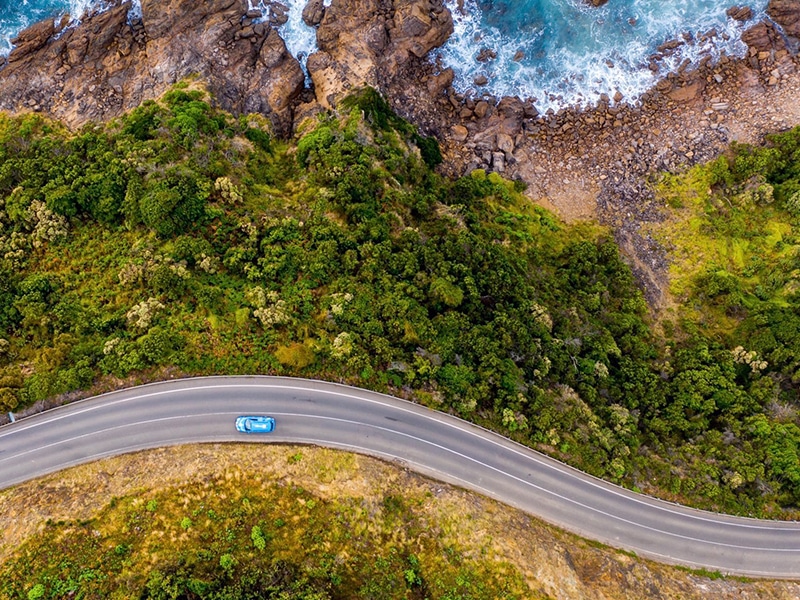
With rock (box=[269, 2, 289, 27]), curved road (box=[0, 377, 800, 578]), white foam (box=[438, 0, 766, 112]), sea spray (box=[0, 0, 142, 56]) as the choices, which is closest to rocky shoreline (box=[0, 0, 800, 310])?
sea spray (box=[0, 0, 142, 56])

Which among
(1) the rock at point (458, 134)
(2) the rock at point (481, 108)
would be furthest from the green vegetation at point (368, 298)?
(2) the rock at point (481, 108)

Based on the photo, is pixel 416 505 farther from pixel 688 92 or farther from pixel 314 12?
pixel 688 92

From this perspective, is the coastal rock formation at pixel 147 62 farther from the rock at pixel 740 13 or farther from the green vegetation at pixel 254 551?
the rock at pixel 740 13

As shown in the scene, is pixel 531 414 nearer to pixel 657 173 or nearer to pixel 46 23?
pixel 657 173

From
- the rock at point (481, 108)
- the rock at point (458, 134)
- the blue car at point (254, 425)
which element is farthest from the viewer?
the rock at point (481, 108)

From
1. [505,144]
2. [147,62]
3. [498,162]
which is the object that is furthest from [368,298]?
[147,62]

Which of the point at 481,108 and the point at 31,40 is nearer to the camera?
the point at 31,40
